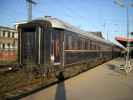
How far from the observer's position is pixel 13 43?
4131 cm

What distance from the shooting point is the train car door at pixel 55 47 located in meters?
10.8

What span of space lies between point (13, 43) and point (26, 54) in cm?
3134

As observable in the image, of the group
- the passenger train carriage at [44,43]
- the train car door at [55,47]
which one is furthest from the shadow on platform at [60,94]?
the train car door at [55,47]

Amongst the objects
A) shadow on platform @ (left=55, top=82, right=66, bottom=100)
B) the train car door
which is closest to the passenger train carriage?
the train car door

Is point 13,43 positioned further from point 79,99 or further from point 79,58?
point 79,99

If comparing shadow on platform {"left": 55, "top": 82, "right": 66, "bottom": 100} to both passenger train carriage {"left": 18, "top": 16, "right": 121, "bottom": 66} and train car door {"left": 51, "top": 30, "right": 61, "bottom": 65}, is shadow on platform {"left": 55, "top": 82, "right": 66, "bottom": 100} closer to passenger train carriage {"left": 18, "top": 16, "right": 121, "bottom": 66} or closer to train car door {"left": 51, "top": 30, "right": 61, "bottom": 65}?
passenger train carriage {"left": 18, "top": 16, "right": 121, "bottom": 66}

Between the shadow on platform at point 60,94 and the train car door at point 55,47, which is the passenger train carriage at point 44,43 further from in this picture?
the shadow on platform at point 60,94

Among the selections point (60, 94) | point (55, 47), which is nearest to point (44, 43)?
point (55, 47)

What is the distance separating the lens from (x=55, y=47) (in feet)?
35.8

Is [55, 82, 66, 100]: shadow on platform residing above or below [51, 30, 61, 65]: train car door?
below

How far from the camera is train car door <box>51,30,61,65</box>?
10.8m

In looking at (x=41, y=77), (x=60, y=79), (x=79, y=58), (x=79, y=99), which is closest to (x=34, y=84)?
(x=41, y=77)

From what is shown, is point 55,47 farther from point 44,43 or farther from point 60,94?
point 60,94

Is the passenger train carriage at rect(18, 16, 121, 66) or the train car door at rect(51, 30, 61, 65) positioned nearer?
the passenger train carriage at rect(18, 16, 121, 66)
